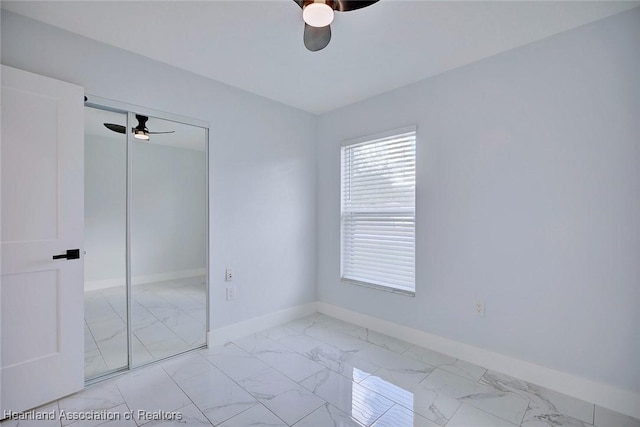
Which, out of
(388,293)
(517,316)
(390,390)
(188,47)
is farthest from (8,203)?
(517,316)

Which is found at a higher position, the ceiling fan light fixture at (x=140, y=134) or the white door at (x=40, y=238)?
the ceiling fan light fixture at (x=140, y=134)

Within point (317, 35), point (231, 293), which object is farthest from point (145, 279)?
point (317, 35)

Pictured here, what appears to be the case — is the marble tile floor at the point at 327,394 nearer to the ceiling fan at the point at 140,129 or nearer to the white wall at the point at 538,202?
the white wall at the point at 538,202

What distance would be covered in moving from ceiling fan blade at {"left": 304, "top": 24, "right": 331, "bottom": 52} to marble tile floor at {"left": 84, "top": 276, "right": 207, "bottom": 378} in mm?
2173

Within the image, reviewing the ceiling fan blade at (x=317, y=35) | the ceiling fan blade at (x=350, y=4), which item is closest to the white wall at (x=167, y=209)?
the ceiling fan blade at (x=317, y=35)

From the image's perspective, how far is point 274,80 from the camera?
8.93 feet

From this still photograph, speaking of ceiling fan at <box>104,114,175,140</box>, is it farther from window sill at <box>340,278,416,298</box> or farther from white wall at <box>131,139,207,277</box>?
window sill at <box>340,278,416,298</box>

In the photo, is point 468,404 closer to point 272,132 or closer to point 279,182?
point 279,182

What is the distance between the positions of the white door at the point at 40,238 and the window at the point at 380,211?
2405 mm

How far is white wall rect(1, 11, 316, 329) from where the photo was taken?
6.53ft

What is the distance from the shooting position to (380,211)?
9.99ft

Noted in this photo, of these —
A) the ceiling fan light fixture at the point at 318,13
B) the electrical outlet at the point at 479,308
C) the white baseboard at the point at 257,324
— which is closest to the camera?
the ceiling fan light fixture at the point at 318,13

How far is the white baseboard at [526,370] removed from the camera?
180 centimetres

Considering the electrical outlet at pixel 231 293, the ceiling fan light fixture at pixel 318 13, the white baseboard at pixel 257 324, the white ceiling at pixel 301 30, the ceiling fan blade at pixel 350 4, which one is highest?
the white ceiling at pixel 301 30
